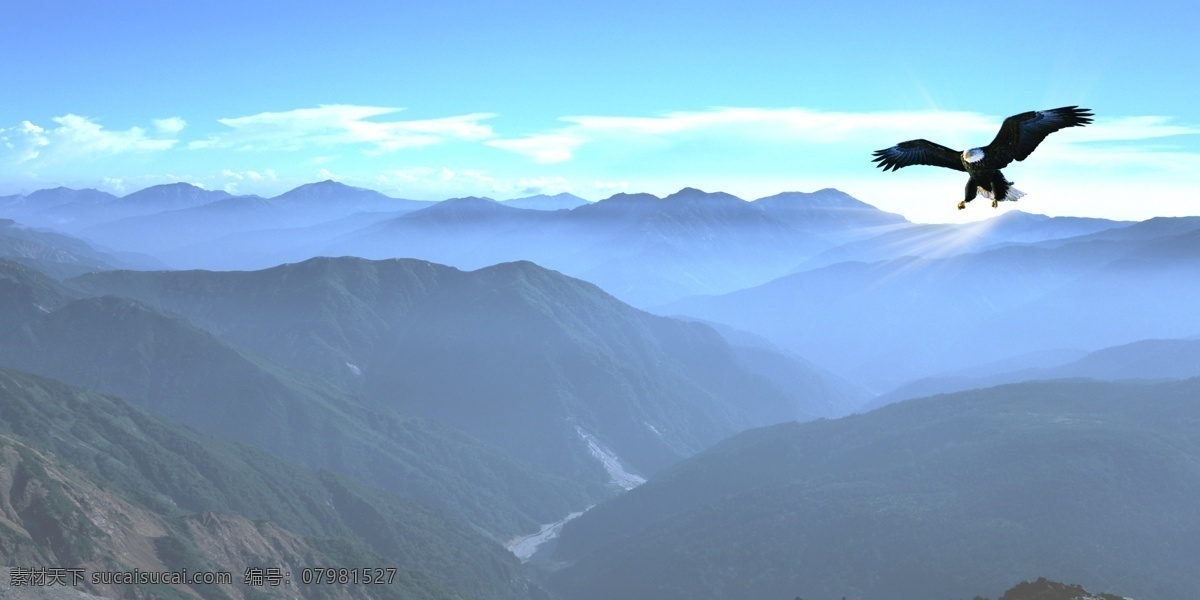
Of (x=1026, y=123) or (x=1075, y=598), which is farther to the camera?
(x=1075, y=598)

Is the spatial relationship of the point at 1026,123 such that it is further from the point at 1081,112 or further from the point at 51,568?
the point at 51,568

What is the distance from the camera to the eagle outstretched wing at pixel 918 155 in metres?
17.9

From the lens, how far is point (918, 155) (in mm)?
18250

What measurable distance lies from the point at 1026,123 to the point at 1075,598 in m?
75.5

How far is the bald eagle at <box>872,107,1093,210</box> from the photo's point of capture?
1664 centimetres

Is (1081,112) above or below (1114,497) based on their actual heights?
above

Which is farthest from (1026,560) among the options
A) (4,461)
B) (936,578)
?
(4,461)

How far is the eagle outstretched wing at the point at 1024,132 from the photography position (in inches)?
649

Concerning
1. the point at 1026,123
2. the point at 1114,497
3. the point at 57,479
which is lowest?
the point at 1114,497

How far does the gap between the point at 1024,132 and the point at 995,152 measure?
0.66 meters

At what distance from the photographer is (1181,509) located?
188m

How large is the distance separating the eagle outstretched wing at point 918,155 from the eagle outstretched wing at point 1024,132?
2.55 ft

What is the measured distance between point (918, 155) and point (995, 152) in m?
1.56

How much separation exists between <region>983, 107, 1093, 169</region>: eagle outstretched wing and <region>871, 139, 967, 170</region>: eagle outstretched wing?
2.55 ft
